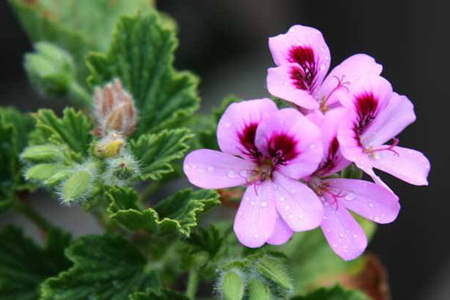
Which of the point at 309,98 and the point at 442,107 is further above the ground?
the point at 442,107

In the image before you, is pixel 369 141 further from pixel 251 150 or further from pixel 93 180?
pixel 93 180

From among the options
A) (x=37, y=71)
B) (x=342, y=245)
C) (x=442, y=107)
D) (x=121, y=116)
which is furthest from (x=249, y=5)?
(x=342, y=245)

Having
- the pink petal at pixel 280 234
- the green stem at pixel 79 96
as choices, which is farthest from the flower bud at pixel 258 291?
the green stem at pixel 79 96

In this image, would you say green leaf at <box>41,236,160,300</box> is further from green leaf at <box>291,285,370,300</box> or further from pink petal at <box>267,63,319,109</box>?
pink petal at <box>267,63,319,109</box>

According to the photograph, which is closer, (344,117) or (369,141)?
(344,117)

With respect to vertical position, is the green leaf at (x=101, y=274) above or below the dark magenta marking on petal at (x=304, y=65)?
below

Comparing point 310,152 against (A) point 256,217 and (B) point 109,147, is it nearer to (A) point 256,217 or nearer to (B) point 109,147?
(A) point 256,217

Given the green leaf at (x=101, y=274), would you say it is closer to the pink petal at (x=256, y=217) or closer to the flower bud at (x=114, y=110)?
the flower bud at (x=114, y=110)
